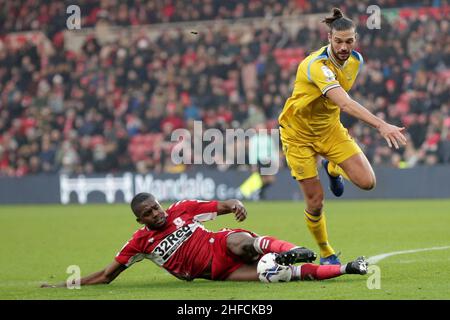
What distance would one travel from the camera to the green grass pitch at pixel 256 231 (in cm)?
791

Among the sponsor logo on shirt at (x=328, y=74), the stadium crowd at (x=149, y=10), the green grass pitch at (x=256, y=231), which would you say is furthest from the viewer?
the stadium crowd at (x=149, y=10)

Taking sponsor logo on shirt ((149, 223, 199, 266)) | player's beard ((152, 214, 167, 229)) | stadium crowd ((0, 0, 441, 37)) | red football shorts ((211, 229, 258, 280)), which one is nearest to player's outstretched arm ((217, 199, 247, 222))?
red football shorts ((211, 229, 258, 280))

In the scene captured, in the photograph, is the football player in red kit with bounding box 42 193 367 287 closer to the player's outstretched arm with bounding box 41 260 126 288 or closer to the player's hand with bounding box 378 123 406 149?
the player's outstretched arm with bounding box 41 260 126 288

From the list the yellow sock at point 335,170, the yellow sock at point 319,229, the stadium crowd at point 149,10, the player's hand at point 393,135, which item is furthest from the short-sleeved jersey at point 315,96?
the stadium crowd at point 149,10

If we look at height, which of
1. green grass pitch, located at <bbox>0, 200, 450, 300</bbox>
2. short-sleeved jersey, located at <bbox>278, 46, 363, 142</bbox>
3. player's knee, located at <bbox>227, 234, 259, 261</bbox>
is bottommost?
green grass pitch, located at <bbox>0, 200, 450, 300</bbox>

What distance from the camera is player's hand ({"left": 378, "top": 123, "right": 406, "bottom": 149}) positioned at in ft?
25.2

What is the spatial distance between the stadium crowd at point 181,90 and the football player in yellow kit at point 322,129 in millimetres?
12099

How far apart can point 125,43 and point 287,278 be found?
20592 millimetres

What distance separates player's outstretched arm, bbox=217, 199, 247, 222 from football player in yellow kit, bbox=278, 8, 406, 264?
44.5 inches

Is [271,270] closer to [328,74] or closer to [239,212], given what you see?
[239,212]

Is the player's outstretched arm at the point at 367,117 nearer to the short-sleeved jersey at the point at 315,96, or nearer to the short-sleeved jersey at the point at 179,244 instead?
the short-sleeved jersey at the point at 315,96

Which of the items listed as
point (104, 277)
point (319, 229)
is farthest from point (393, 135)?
point (104, 277)

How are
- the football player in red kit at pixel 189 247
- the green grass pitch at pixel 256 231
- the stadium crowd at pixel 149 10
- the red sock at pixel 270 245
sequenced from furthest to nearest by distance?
the stadium crowd at pixel 149 10 < the football player in red kit at pixel 189 247 < the red sock at pixel 270 245 < the green grass pitch at pixel 256 231

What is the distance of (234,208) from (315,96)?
1.59 meters
